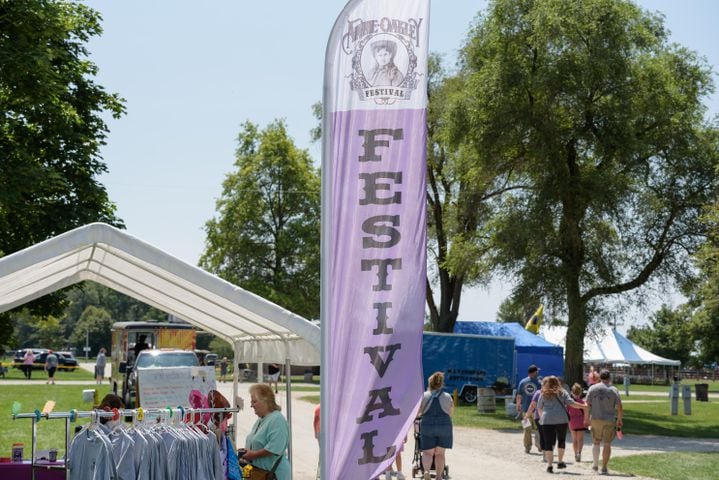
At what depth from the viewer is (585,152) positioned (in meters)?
32.9

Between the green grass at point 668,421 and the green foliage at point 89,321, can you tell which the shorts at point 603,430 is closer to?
the green grass at point 668,421

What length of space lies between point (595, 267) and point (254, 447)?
2443 cm

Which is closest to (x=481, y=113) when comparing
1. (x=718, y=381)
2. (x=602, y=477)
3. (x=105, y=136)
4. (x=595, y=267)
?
(x=595, y=267)

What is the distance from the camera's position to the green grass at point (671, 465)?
18422 millimetres

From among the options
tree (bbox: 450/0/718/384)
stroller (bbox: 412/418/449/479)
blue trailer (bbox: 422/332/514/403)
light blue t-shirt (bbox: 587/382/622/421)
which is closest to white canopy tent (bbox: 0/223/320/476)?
stroller (bbox: 412/418/449/479)

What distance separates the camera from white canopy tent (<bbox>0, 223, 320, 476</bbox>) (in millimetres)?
8258

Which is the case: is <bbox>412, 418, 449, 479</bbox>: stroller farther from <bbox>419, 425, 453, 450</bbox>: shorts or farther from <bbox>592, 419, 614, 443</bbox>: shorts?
<bbox>592, 419, 614, 443</bbox>: shorts

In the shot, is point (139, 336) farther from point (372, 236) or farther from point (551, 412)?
point (372, 236)

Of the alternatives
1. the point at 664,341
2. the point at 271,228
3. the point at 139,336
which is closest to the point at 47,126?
the point at 139,336

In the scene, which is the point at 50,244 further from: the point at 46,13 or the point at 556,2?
the point at 556,2

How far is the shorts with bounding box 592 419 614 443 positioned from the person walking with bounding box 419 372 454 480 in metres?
4.82

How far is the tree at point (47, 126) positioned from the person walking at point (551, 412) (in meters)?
13.2

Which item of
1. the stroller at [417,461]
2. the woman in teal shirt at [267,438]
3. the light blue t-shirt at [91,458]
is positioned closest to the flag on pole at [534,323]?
the stroller at [417,461]

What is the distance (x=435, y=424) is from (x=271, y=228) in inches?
1709
